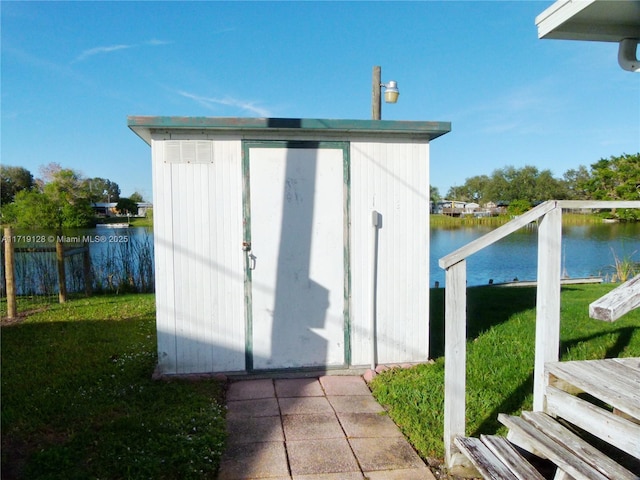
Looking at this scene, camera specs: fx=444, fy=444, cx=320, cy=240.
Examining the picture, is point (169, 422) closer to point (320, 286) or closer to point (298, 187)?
point (320, 286)

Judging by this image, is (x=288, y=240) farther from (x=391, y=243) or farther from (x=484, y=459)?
(x=484, y=459)

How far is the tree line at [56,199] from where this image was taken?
1580 cm

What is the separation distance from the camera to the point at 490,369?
361cm

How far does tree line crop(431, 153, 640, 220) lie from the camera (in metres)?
26.6

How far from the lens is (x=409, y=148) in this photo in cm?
382

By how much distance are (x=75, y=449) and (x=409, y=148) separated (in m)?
3.20

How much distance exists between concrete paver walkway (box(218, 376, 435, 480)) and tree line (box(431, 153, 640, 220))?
24126 millimetres

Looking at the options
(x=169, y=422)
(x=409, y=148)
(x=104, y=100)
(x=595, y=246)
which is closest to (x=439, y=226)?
(x=595, y=246)

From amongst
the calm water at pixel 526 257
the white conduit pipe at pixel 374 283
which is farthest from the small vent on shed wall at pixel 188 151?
the calm water at pixel 526 257

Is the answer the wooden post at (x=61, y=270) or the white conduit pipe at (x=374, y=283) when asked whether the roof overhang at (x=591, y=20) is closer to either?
the white conduit pipe at (x=374, y=283)

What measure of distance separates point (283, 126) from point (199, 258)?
4.16 feet

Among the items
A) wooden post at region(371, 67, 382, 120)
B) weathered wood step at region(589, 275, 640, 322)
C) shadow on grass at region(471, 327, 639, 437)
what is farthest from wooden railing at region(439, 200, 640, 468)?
wooden post at region(371, 67, 382, 120)

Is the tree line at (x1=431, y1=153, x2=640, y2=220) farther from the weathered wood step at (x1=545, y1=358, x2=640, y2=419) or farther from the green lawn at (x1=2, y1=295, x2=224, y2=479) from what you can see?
the weathered wood step at (x1=545, y1=358, x2=640, y2=419)

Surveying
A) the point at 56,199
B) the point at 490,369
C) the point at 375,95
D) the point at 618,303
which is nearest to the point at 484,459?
the point at 618,303
